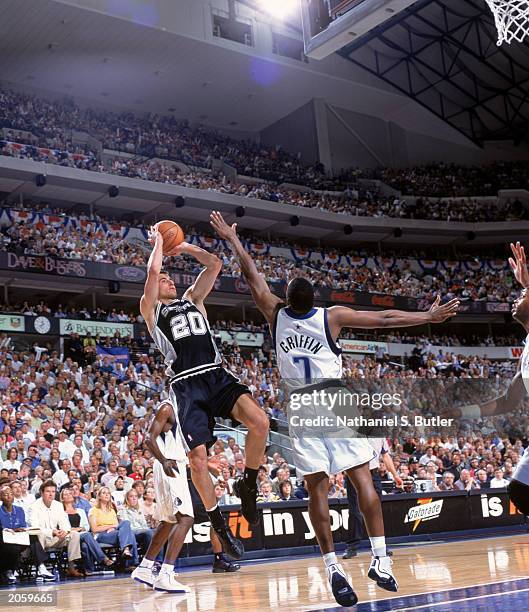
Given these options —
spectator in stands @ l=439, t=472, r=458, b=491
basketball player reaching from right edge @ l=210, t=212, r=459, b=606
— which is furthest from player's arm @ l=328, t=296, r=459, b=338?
spectator in stands @ l=439, t=472, r=458, b=491

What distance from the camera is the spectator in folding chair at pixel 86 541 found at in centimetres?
953

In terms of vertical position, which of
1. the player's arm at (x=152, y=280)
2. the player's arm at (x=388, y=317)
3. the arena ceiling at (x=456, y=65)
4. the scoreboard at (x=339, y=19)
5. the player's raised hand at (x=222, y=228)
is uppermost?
the arena ceiling at (x=456, y=65)

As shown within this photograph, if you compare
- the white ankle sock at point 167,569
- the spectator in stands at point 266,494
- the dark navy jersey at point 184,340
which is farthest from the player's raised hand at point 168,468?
the spectator in stands at point 266,494

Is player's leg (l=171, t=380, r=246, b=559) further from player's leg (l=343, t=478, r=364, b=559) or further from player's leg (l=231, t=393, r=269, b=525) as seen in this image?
player's leg (l=343, t=478, r=364, b=559)

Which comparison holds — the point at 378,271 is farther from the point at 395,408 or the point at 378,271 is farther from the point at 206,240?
the point at 395,408

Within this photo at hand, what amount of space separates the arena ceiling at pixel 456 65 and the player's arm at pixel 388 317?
2960 cm

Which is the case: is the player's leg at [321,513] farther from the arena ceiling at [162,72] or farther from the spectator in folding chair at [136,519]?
the arena ceiling at [162,72]

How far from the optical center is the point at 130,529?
32.8ft

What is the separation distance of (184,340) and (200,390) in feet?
1.48

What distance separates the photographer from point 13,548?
897 centimetres

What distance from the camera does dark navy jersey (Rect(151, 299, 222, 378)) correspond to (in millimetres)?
6391

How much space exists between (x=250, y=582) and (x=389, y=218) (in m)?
27.6

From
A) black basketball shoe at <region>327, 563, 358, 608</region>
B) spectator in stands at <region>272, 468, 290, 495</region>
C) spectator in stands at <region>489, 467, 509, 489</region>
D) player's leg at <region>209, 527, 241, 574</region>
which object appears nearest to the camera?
black basketball shoe at <region>327, 563, 358, 608</region>

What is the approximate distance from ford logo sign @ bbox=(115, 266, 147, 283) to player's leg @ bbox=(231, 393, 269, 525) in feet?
62.7
